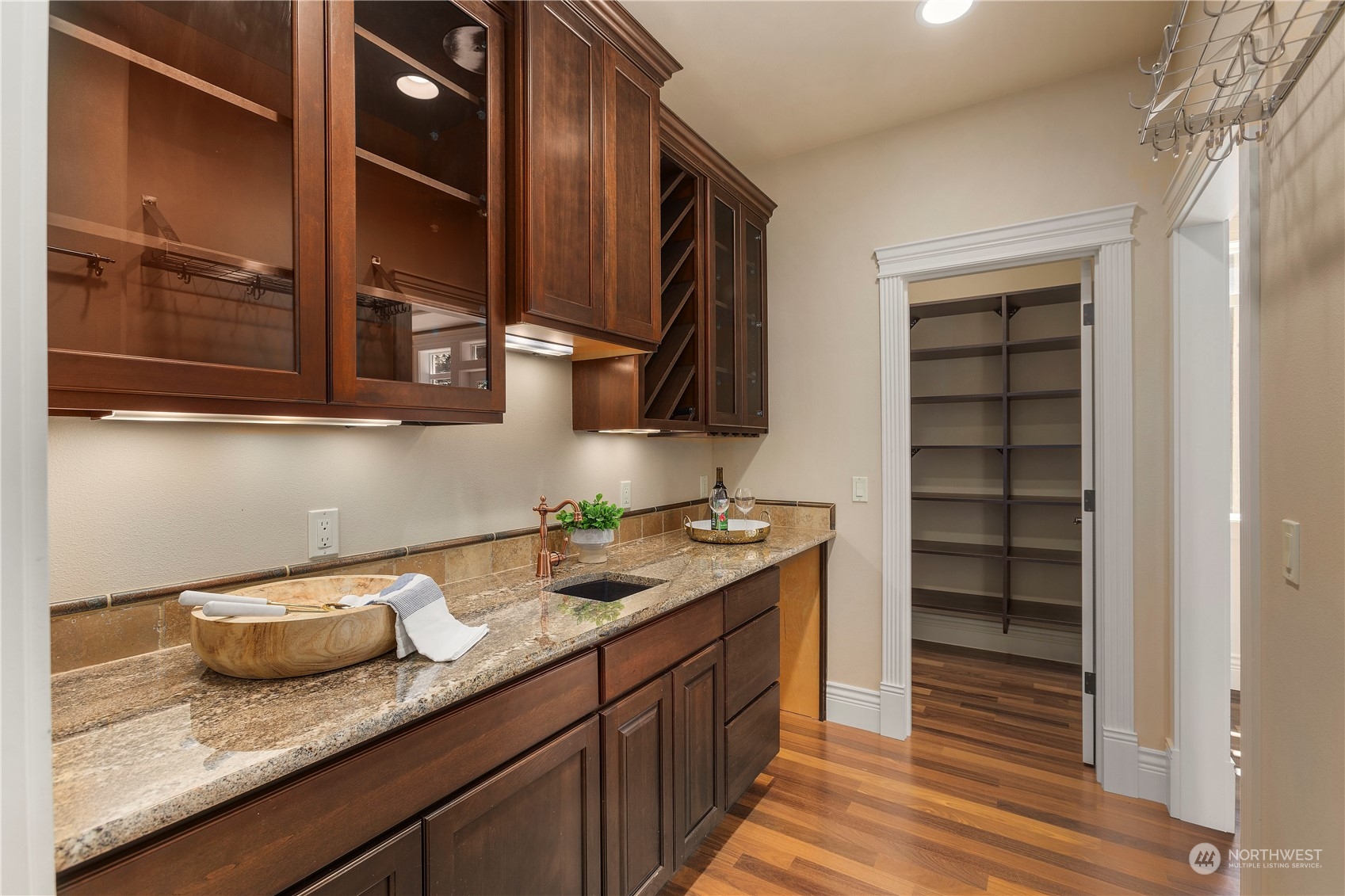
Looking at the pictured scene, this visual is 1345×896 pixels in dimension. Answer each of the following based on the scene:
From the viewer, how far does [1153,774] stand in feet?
7.78

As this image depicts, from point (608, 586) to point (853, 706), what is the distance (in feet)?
5.46

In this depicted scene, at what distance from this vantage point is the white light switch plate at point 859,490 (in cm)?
300

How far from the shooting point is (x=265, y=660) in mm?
1072

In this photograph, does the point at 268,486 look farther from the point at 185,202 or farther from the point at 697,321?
the point at 697,321

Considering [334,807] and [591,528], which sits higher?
[591,528]

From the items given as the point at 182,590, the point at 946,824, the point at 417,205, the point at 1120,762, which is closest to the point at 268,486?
the point at 182,590

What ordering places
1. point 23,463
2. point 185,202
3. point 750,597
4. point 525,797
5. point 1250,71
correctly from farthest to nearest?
point 750,597
point 525,797
point 185,202
point 1250,71
point 23,463

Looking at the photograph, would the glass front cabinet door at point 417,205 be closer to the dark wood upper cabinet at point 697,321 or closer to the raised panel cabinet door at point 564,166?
the raised panel cabinet door at point 564,166

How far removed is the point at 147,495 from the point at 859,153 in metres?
3.10

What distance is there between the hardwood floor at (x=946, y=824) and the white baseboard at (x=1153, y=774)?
1.6 inches

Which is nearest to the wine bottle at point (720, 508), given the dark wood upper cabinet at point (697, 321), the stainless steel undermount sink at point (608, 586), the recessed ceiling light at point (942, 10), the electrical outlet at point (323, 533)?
the dark wood upper cabinet at point (697, 321)

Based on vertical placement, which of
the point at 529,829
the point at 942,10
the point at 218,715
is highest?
the point at 942,10

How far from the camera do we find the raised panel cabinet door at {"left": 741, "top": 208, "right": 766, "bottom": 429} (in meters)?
3.00

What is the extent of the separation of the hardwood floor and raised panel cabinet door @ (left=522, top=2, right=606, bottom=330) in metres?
1.86
